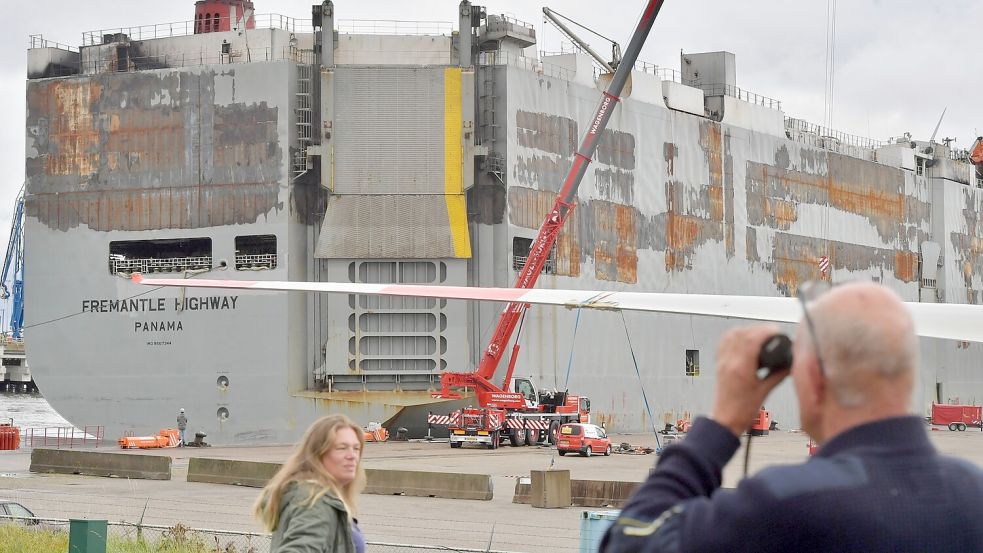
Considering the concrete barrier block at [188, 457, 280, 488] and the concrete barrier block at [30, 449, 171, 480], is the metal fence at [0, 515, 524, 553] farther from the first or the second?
the concrete barrier block at [30, 449, 171, 480]

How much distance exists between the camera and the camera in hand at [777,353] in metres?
3.33

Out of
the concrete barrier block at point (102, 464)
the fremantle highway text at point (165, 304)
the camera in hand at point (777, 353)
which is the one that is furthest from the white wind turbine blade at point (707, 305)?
the fremantle highway text at point (165, 304)

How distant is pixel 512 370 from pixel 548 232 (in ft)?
18.5

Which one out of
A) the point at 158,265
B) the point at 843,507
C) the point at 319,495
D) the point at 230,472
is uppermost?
the point at 158,265

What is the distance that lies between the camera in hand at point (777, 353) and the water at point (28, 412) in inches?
3425

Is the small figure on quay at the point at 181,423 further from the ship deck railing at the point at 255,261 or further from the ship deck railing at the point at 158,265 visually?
the ship deck railing at the point at 255,261

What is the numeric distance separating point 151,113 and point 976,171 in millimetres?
A: 62063

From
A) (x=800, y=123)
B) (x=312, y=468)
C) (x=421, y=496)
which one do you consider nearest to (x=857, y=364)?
(x=312, y=468)

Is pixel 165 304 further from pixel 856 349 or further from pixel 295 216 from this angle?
pixel 856 349

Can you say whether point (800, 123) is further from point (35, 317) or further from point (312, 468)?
point (312, 468)

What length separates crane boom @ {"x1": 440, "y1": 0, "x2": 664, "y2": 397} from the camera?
162 ft

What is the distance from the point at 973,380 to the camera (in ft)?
304

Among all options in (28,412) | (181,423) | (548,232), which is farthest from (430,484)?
(28,412)

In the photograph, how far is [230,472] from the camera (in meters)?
33.7
